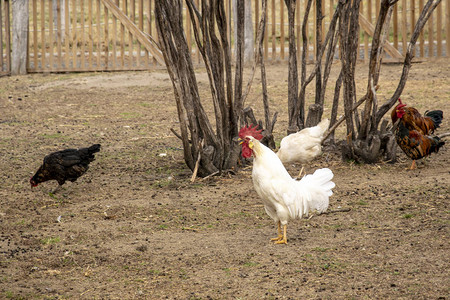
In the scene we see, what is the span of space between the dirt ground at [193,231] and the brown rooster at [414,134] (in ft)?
0.89

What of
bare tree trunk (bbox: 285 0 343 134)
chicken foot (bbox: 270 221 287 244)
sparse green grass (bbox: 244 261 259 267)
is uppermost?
bare tree trunk (bbox: 285 0 343 134)

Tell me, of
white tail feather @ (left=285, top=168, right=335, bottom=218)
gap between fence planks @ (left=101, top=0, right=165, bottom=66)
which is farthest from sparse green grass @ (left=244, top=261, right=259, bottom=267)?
gap between fence planks @ (left=101, top=0, right=165, bottom=66)

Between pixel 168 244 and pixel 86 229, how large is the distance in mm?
934

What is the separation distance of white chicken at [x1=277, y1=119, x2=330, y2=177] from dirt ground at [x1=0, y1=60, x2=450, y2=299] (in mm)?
316

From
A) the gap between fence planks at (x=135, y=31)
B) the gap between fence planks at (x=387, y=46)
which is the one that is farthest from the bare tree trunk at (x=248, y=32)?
the gap between fence planks at (x=387, y=46)

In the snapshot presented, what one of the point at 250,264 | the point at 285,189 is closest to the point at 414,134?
the point at 285,189

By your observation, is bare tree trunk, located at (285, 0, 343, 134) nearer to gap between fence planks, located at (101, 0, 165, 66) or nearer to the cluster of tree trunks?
the cluster of tree trunks

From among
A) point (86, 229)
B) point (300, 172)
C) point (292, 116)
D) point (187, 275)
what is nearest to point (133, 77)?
point (292, 116)

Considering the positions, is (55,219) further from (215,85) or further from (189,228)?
(215,85)

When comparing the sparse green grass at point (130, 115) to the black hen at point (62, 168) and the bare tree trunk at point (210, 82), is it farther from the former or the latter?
the black hen at point (62, 168)

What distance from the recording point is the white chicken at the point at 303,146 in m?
7.48

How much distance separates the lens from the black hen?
6977mm

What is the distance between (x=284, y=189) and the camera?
528cm

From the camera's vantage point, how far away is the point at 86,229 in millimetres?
5848
